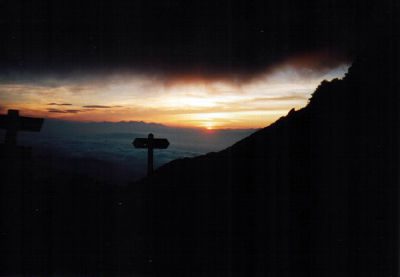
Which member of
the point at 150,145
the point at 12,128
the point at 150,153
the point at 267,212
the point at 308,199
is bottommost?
the point at 267,212

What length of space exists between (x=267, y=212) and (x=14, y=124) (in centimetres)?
545

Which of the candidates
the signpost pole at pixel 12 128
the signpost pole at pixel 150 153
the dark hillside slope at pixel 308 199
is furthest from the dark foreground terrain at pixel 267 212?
the signpost pole at pixel 150 153

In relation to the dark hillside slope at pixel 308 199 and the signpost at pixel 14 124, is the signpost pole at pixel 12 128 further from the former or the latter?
the dark hillside slope at pixel 308 199

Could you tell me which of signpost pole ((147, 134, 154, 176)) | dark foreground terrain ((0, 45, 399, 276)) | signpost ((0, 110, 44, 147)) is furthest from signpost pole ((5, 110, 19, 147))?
signpost pole ((147, 134, 154, 176))

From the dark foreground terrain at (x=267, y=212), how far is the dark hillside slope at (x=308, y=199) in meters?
0.02

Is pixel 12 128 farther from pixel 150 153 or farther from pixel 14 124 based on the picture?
pixel 150 153

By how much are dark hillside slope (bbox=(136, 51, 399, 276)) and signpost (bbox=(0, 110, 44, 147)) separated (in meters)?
3.30

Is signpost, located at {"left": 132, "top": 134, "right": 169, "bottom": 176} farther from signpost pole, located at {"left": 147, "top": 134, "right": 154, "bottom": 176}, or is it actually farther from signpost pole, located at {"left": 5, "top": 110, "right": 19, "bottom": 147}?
signpost pole, located at {"left": 5, "top": 110, "right": 19, "bottom": 147}

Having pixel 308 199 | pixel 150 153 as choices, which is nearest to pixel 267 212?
pixel 308 199

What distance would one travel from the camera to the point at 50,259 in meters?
4.74

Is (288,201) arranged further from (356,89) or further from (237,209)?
(356,89)

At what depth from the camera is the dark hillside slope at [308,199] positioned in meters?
4.58

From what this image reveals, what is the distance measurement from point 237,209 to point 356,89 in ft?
14.1

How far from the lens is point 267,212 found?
19.0ft
